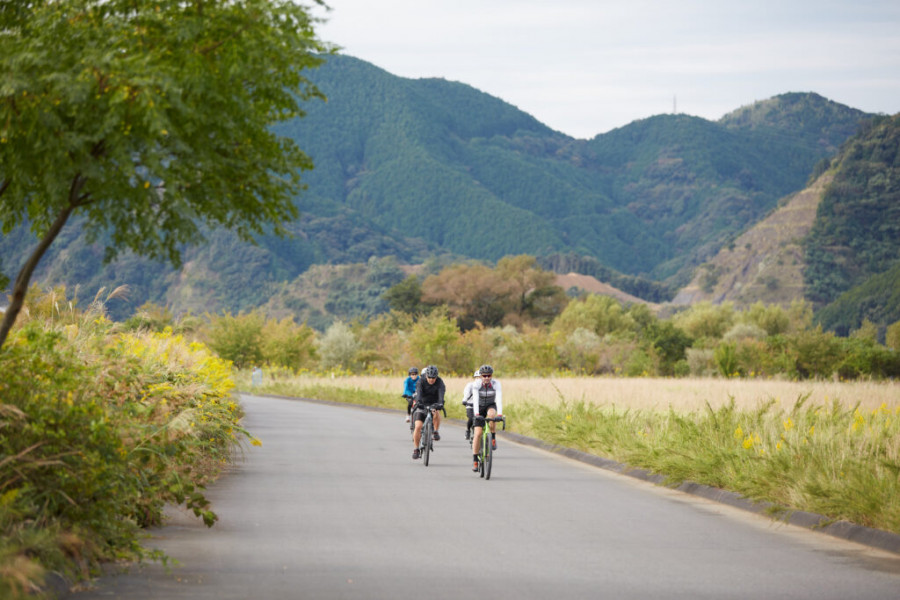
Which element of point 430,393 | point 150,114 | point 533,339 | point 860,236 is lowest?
point 430,393

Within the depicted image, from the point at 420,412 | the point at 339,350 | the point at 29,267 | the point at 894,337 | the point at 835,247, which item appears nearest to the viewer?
the point at 29,267

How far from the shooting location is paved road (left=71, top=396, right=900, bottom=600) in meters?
8.57

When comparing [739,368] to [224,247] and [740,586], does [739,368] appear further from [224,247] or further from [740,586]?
[224,247]

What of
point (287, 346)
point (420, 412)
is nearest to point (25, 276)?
point (420, 412)

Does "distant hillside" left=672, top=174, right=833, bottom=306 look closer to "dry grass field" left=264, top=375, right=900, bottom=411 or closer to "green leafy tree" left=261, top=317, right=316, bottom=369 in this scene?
"green leafy tree" left=261, top=317, right=316, bottom=369

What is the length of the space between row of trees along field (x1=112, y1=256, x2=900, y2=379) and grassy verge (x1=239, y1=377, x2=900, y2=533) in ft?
38.6

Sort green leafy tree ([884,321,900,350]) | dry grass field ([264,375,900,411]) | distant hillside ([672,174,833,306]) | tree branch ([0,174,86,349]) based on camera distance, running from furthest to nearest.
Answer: distant hillside ([672,174,833,306]) < green leafy tree ([884,321,900,350]) < dry grass field ([264,375,900,411]) < tree branch ([0,174,86,349])

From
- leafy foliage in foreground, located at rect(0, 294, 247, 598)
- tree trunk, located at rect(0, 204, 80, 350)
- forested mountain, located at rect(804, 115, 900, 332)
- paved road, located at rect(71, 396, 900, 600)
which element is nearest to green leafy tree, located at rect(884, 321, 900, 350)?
forested mountain, located at rect(804, 115, 900, 332)

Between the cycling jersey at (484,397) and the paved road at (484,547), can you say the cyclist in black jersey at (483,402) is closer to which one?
the cycling jersey at (484,397)

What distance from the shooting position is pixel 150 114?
22.6ft

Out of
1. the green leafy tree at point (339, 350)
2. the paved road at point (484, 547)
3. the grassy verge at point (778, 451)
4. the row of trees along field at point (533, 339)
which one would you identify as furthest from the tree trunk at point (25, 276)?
the green leafy tree at point (339, 350)

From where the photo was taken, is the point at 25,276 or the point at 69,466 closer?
the point at 25,276

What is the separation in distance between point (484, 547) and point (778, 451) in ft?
17.5

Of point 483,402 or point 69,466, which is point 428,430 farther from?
point 69,466
